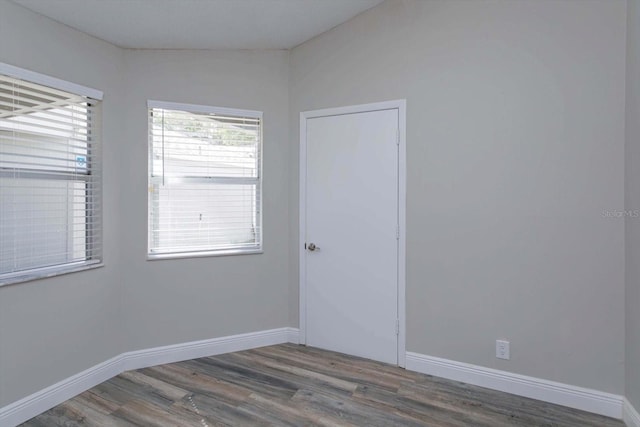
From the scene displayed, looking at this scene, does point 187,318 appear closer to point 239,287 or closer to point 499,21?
point 239,287

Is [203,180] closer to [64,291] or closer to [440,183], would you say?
[64,291]

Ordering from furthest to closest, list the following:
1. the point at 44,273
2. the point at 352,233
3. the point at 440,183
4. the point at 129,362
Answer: the point at 352,233 → the point at 129,362 → the point at 440,183 → the point at 44,273

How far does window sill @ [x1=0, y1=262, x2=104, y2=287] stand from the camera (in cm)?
206

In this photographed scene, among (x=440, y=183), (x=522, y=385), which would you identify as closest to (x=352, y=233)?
(x=440, y=183)

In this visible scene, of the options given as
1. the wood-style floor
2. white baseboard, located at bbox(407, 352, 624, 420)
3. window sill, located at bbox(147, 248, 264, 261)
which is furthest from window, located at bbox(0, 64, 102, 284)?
white baseboard, located at bbox(407, 352, 624, 420)

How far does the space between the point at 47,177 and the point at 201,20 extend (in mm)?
1474

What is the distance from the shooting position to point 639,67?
190 cm

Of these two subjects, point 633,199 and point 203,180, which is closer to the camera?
point 633,199

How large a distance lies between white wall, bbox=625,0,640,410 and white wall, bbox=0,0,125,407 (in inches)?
132

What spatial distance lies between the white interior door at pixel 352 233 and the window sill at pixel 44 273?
1.67 metres

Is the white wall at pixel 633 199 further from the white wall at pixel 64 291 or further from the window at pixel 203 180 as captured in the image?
the white wall at pixel 64 291

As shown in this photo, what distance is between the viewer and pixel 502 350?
243cm

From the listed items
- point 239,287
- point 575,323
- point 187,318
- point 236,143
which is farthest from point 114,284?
point 575,323

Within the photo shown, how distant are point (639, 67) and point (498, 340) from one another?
1801mm
